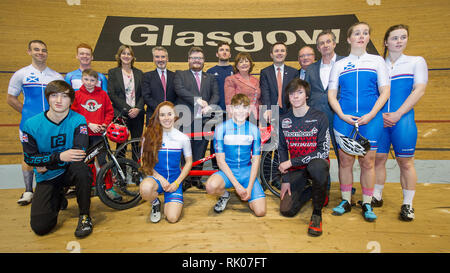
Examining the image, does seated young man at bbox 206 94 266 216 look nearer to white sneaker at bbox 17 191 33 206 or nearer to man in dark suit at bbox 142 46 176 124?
man in dark suit at bbox 142 46 176 124

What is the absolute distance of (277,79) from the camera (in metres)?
3.05

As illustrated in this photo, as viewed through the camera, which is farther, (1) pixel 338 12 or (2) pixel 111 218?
(1) pixel 338 12

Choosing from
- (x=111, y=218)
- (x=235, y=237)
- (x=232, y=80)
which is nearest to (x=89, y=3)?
(x=232, y=80)

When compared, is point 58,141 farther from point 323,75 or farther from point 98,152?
point 323,75

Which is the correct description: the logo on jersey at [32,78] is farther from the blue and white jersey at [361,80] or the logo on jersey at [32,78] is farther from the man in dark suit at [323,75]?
the blue and white jersey at [361,80]

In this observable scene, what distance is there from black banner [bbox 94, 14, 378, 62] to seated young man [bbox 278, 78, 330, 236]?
3.92 meters

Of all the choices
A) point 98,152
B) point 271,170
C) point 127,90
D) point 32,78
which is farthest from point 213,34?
point 98,152

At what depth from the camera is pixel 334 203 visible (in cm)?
261

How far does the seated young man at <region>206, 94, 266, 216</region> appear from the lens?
7.59 feet

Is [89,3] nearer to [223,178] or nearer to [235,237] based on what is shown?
[223,178]

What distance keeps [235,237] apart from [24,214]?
2.24 m

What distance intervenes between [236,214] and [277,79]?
181cm

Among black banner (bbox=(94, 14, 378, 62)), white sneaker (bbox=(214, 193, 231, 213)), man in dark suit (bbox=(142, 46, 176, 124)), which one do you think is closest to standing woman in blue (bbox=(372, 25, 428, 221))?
white sneaker (bbox=(214, 193, 231, 213))

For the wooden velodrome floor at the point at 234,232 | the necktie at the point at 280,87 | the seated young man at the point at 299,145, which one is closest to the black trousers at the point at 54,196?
the wooden velodrome floor at the point at 234,232
